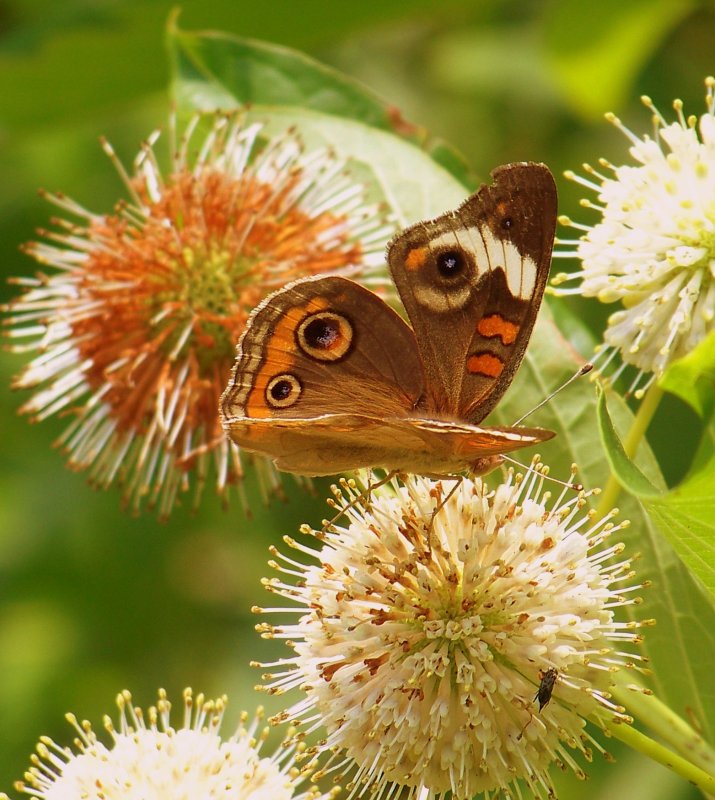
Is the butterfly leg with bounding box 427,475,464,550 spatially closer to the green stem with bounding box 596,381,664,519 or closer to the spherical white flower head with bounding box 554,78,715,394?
the green stem with bounding box 596,381,664,519

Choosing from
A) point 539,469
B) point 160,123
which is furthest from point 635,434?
point 160,123

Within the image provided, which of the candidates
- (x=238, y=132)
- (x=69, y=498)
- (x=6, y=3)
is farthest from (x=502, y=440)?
(x=6, y=3)

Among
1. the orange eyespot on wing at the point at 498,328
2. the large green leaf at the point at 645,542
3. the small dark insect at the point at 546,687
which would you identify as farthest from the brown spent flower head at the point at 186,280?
the small dark insect at the point at 546,687

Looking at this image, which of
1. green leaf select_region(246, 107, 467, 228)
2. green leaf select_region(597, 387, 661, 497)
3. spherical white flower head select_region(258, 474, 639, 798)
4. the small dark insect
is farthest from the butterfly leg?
green leaf select_region(246, 107, 467, 228)

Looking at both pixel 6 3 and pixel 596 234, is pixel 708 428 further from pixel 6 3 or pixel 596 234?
pixel 6 3

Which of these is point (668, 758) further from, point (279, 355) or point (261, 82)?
point (261, 82)
